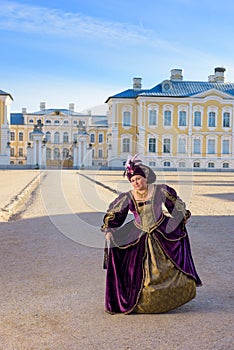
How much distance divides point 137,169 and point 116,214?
386 millimetres

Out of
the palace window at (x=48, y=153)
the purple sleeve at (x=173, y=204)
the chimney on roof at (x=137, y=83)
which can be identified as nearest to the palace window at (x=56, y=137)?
the palace window at (x=48, y=153)

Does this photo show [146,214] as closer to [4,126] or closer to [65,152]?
[65,152]

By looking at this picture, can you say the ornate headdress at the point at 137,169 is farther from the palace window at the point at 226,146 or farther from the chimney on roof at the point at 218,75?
the chimney on roof at the point at 218,75

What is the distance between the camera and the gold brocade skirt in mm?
3725

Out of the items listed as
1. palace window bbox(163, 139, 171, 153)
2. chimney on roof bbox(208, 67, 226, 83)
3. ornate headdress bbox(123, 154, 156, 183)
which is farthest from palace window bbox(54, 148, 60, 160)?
ornate headdress bbox(123, 154, 156, 183)

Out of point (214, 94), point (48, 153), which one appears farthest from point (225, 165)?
point (48, 153)

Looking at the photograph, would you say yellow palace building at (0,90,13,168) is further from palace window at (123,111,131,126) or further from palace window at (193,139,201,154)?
palace window at (193,139,201,154)

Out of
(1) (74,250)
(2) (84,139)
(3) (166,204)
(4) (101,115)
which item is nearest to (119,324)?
(3) (166,204)

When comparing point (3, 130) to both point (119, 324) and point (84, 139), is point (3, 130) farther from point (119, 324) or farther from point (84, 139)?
point (119, 324)

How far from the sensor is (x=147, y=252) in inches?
149

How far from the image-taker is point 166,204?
3971mm

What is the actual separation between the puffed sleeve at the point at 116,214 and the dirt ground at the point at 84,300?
1.99 feet

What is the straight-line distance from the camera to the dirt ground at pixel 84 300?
3268mm

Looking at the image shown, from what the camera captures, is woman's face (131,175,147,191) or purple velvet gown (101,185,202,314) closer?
purple velvet gown (101,185,202,314)
